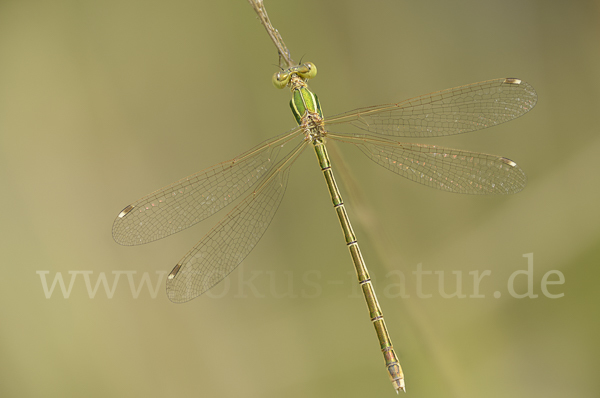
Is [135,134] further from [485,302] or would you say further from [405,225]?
[485,302]

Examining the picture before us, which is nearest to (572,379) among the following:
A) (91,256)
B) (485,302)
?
(485,302)

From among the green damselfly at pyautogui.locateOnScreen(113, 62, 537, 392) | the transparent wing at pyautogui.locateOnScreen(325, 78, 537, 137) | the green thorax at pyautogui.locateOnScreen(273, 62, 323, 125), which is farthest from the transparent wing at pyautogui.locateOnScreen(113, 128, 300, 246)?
the transparent wing at pyautogui.locateOnScreen(325, 78, 537, 137)

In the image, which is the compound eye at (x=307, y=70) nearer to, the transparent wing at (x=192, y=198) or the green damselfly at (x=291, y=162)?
the green damselfly at (x=291, y=162)

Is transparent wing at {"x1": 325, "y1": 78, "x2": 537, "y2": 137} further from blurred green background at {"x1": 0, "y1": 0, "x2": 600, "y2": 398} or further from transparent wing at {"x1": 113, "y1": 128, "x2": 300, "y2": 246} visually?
transparent wing at {"x1": 113, "y1": 128, "x2": 300, "y2": 246}

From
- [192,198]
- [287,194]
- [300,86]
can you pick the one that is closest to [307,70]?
[300,86]

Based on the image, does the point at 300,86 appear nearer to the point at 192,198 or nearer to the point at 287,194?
the point at 287,194

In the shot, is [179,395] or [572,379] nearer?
[572,379]

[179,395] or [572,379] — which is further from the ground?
[179,395]
